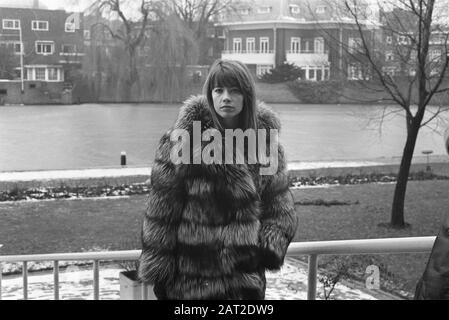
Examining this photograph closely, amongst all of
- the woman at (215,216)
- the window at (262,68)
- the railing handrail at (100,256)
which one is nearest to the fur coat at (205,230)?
the woman at (215,216)

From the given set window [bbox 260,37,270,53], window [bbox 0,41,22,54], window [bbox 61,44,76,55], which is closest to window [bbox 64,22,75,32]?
window [bbox 61,44,76,55]

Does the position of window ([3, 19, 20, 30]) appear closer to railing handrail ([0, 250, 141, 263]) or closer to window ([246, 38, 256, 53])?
window ([246, 38, 256, 53])

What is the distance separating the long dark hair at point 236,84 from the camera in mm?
2008

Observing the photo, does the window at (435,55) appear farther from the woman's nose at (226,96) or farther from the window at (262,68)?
the window at (262,68)

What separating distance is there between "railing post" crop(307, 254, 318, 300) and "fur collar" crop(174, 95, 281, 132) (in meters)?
0.57

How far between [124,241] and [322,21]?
743 centimetres

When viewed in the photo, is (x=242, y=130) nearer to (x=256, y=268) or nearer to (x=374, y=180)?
(x=256, y=268)

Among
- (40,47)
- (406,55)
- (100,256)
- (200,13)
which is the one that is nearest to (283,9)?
(200,13)

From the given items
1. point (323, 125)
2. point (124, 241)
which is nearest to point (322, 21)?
point (124, 241)

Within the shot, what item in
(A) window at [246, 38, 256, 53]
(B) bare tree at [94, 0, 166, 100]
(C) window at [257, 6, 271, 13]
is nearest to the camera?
(B) bare tree at [94, 0, 166, 100]

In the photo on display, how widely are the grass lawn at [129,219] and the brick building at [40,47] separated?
3840 cm

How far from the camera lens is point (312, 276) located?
2.46 meters

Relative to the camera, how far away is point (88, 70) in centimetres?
3772

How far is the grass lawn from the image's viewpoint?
27.8ft
